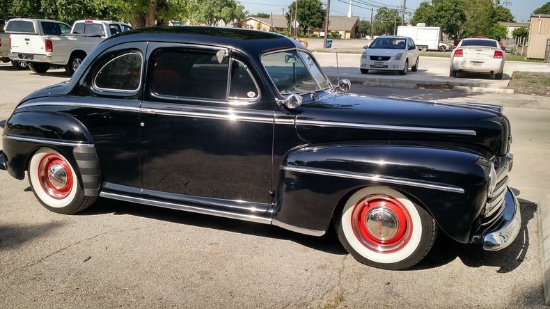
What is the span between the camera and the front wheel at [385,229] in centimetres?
378

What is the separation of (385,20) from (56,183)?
121075mm

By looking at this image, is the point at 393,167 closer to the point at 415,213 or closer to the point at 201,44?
the point at 415,213

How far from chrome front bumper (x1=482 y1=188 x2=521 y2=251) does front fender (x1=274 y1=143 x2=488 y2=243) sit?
15 centimetres

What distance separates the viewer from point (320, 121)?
4.04m

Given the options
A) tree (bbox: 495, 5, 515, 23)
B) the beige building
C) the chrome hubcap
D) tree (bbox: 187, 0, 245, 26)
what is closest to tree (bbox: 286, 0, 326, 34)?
tree (bbox: 187, 0, 245, 26)

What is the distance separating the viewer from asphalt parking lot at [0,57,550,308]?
3449 millimetres

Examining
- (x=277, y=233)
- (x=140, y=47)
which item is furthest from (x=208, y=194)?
(x=140, y=47)

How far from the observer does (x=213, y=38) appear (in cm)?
440

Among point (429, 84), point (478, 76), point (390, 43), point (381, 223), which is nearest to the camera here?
point (381, 223)

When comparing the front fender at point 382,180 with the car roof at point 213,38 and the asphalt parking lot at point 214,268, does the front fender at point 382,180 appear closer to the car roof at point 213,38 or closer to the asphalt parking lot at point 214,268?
the asphalt parking lot at point 214,268

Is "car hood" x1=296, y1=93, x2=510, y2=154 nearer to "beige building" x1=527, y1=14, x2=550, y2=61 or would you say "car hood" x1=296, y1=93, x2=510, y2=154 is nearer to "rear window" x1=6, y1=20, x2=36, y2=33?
"rear window" x1=6, y1=20, x2=36, y2=33

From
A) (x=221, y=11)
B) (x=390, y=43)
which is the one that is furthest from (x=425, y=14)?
(x=390, y=43)

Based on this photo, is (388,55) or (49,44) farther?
(388,55)

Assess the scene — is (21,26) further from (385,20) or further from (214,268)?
(385,20)
